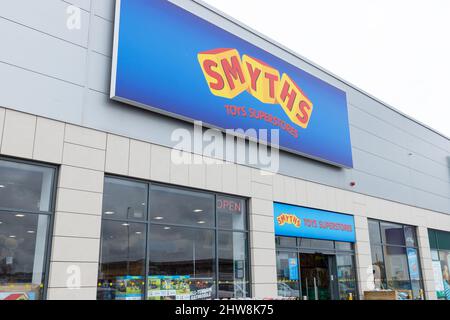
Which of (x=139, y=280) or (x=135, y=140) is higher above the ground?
(x=135, y=140)

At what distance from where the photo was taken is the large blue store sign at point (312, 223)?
12.3m

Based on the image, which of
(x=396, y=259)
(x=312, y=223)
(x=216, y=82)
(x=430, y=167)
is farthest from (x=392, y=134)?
(x=216, y=82)

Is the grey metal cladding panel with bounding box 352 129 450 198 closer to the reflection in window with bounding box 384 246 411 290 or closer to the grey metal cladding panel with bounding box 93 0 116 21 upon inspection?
the reflection in window with bounding box 384 246 411 290

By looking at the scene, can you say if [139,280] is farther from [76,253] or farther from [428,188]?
[428,188]

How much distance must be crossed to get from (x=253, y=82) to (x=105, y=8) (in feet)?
15.8

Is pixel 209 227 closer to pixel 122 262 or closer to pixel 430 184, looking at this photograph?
pixel 122 262

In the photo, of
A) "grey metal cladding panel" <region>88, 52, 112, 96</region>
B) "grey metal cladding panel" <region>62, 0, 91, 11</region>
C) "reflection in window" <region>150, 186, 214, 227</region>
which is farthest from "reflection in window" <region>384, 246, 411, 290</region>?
"grey metal cladding panel" <region>62, 0, 91, 11</region>

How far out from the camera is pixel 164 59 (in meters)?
10.3

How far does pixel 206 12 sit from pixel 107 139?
518cm

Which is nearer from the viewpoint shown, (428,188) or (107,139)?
(107,139)

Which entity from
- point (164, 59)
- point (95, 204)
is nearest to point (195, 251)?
point (95, 204)

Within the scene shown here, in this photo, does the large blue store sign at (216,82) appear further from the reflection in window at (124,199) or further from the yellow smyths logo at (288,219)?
the yellow smyths logo at (288,219)

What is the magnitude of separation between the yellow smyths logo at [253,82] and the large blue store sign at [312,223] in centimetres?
292

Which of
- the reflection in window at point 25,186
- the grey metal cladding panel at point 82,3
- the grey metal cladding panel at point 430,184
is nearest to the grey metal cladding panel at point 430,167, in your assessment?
the grey metal cladding panel at point 430,184
